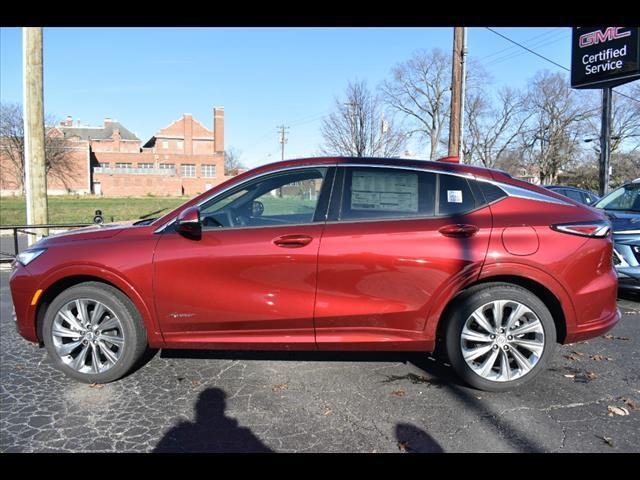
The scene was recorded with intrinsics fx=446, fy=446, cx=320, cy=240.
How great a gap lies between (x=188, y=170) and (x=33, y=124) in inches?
2633

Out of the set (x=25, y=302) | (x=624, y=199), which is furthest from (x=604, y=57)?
(x=25, y=302)

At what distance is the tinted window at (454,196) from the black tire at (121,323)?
256 centimetres

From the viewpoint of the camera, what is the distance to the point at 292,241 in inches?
133

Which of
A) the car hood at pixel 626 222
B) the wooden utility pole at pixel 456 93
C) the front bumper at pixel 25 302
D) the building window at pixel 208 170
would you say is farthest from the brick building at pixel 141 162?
the front bumper at pixel 25 302

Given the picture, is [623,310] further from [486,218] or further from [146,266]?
[146,266]

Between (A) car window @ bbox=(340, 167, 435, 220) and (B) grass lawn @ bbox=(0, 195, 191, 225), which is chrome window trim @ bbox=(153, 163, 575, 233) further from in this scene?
(B) grass lawn @ bbox=(0, 195, 191, 225)

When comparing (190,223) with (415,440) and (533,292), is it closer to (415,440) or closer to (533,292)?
(415,440)

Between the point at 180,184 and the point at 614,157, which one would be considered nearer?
the point at 614,157

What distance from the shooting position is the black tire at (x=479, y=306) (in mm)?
3361

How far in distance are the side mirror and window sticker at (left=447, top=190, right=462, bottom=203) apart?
1.95 metres

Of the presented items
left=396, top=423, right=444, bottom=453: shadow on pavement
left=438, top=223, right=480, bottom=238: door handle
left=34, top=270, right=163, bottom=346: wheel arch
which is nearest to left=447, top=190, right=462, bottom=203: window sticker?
left=438, top=223, right=480, bottom=238: door handle

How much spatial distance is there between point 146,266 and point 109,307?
45 centimetres

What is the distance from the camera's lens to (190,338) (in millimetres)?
3516
